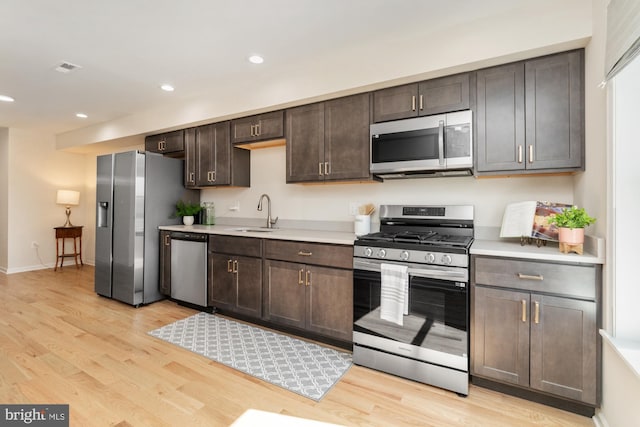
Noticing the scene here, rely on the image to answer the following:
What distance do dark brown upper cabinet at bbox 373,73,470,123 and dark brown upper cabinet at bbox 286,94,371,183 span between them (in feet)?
0.49

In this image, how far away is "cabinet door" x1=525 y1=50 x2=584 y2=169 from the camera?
2006mm

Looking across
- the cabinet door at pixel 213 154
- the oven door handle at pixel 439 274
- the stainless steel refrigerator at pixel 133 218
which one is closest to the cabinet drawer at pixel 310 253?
the oven door handle at pixel 439 274

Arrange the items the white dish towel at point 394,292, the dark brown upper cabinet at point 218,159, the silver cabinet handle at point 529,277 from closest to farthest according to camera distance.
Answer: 1. the silver cabinet handle at point 529,277
2. the white dish towel at point 394,292
3. the dark brown upper cabinet at point 218,159

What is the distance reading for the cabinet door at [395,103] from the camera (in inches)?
98.4

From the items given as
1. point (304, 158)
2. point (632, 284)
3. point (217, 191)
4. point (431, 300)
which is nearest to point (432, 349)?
point (431, 300)

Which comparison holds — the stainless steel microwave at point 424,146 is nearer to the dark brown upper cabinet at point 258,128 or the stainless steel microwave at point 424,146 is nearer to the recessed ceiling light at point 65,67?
the dark brown upper cabinet at point 258,128

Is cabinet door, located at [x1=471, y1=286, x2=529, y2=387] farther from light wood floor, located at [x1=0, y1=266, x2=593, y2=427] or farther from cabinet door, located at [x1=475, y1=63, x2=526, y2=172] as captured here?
cabinet door, located at [x1=475, y1=63, x2=526, y2=172]

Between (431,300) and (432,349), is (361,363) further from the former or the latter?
(431,300)

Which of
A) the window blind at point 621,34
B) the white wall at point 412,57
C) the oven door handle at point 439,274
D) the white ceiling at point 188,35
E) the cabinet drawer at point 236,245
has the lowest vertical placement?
the oven door handle at point 439,274

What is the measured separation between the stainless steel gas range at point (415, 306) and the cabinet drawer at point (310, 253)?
12 cm

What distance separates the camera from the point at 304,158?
3039 mm

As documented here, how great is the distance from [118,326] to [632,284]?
393 cm

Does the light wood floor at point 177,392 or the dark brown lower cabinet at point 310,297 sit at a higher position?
the dark brown lower cabinet at point 310,297

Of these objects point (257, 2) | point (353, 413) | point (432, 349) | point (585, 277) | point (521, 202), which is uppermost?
point (257, 2)
